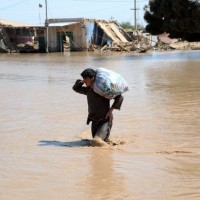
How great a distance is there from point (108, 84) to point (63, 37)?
1905 inches

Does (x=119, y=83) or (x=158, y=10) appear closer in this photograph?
(x=119, y=83)

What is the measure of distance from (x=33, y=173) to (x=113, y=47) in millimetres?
45454

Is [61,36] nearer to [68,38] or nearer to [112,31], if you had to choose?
[68,38]

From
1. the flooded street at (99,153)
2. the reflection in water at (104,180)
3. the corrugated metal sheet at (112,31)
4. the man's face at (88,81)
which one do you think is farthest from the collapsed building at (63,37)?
the reflection in water at (104,180)

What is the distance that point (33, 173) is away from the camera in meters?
4.82

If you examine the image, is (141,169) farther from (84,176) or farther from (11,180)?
(11,180)

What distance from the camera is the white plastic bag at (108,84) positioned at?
18.9ft

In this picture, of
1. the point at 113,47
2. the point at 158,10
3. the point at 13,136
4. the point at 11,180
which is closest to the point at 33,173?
the point at 11,180

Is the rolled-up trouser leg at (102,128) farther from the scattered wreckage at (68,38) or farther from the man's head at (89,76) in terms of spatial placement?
the scattered wreckage at (68,38)

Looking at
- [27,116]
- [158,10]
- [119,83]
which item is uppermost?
[158,10]

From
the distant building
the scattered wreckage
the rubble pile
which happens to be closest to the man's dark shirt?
the rubble pile

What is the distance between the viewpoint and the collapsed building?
52.2 m

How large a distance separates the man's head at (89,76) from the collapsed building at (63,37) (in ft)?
146

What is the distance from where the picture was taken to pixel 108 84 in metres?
5.74
